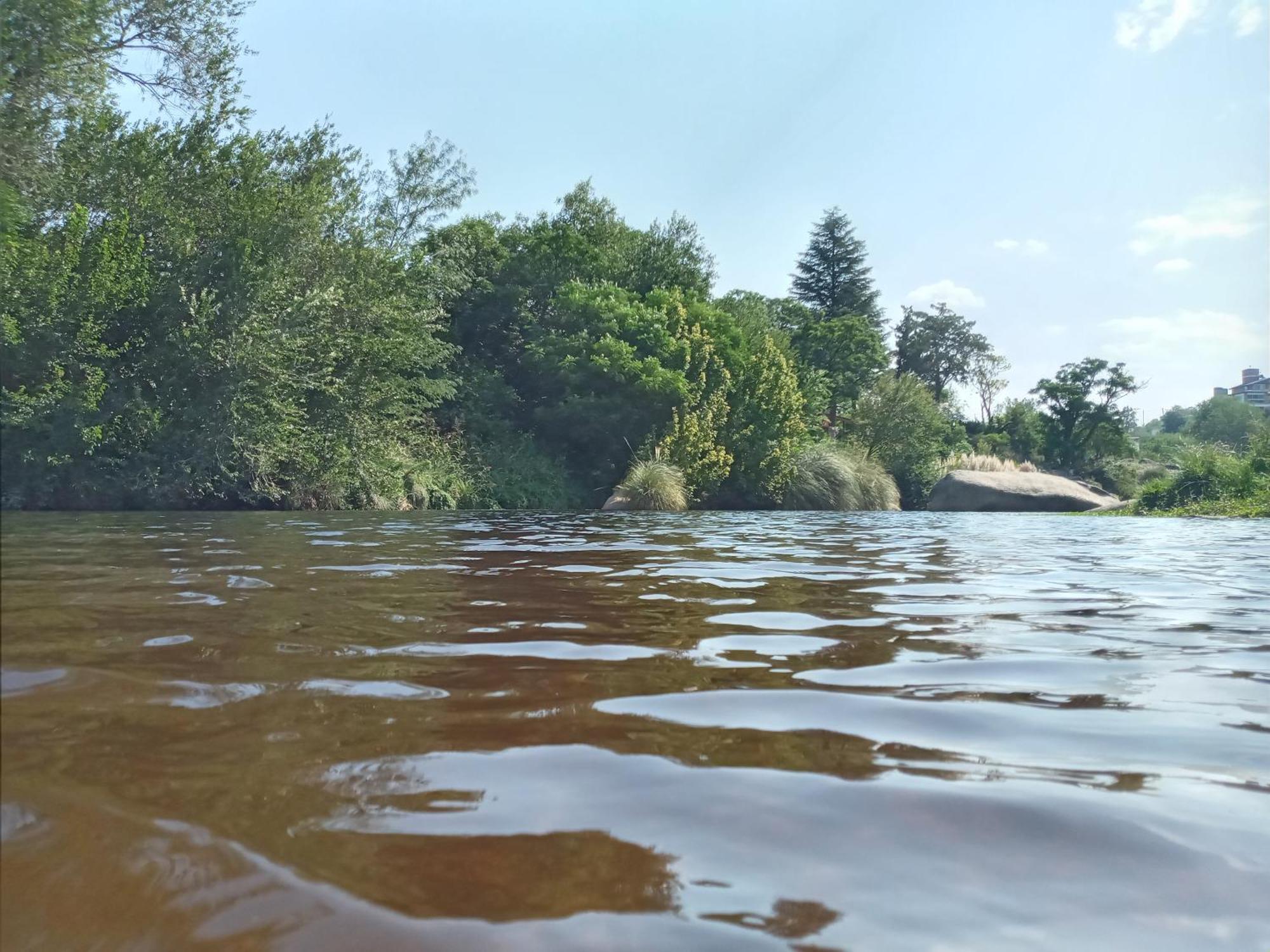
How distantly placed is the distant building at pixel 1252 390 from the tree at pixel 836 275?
16524 mm

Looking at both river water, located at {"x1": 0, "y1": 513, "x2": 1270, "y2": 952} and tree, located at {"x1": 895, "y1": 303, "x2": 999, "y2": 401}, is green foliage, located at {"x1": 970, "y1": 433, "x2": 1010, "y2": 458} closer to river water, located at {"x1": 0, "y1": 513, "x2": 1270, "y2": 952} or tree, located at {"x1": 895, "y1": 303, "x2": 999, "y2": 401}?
tree, located at {"x1": 895, "y1": 303, "x2": 999, "y2": 401}

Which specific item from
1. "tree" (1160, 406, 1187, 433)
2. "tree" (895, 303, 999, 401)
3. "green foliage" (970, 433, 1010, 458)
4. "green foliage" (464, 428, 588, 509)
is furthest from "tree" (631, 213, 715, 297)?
"tree" (1160, 406, 1187, 433)

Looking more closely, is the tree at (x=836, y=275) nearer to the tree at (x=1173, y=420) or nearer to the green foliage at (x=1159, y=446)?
the green foliage at (x=1159, y=446)

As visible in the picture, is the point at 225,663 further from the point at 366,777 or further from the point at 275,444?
the point at 275,444

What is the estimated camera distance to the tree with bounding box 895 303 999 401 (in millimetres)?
50750

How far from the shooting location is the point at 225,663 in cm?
152

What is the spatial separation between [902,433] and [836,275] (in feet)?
60.8

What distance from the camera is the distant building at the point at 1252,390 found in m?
34.8

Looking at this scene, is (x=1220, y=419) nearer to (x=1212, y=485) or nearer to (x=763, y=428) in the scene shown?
(x=1212, y=485)

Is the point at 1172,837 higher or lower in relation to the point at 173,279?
lower

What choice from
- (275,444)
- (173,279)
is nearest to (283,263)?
(173,279)

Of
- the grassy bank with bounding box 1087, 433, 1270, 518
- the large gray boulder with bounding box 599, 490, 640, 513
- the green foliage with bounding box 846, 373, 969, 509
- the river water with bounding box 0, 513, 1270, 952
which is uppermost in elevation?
the green foliage with bounding box 846, 373, 969, 509

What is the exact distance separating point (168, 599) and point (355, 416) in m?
13.9

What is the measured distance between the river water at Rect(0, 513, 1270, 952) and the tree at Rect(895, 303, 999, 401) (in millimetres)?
51050
